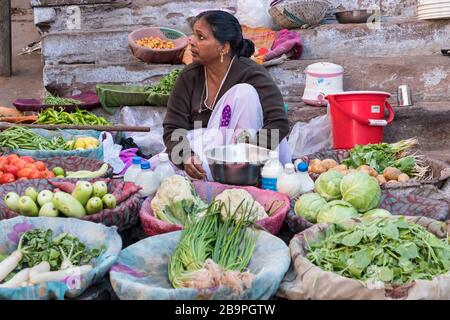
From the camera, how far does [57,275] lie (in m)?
2.23

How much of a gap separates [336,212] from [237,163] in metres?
0.72

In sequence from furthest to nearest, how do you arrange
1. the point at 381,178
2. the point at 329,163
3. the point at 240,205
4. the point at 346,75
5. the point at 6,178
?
the point at 346,75, the point at 329,163, the point at 381,178, the point at 6,178, the point at 240,205

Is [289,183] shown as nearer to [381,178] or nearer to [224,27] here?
[381,178]

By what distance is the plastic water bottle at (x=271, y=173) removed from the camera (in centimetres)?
340

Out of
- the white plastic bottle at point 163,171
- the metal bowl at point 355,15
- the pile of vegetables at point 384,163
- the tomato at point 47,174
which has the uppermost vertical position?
the metal bowl at point 355,15

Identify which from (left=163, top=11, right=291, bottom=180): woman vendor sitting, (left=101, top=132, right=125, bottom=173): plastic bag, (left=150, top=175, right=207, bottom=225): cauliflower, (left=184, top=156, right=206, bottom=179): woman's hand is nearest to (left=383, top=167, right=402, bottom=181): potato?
(left=163, top=11, right=291, bottom=180): woman vendor sitting

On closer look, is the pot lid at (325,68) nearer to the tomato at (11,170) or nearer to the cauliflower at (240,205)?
the cauliflower at (240,205)

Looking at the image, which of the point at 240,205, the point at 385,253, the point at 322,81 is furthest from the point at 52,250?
the point at 322,81

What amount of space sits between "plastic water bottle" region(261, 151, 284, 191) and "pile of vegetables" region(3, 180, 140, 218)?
32.0 inches

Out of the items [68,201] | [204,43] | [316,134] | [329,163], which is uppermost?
[204,43]

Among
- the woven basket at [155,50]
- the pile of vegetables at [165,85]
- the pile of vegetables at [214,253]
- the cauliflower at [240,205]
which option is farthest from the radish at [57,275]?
the woven basket at [155,50]

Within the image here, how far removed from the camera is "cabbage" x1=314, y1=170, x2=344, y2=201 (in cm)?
319

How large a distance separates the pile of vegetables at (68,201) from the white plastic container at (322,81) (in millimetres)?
2859
